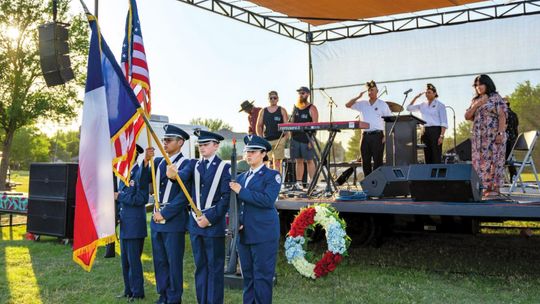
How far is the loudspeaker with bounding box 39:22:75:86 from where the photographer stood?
6.79 meters

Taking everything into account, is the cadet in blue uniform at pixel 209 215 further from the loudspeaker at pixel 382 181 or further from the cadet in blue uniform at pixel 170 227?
the loudspeaker at pixel 382 181

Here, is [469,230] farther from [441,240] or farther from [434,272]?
[441,240]

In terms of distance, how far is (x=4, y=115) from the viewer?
2100cm

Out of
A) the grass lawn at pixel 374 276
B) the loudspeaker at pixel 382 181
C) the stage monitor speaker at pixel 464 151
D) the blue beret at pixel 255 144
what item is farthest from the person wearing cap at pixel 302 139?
the stage monitor speaker at pixel 464 151

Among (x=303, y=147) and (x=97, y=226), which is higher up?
(x=303, y=147)

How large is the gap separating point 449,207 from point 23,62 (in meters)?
19.8

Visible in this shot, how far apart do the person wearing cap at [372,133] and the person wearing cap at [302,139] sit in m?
0.63

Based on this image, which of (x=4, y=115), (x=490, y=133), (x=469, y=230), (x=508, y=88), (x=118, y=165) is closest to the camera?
(x=118, y=165)

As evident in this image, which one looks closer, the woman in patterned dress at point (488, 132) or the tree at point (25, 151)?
the woman in patterned dress at point (488, 132)

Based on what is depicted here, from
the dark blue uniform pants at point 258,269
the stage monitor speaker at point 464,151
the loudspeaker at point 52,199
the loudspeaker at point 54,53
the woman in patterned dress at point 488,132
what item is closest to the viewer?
the dark blue uniform pants at point 258,269

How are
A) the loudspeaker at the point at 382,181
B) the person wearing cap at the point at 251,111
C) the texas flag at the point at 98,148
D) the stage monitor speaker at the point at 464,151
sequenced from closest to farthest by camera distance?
the texas flag at the point at 98,148, the loudspeaker at the point at 382,181, the person wearing cap at the point at 251,111, the stage monitor speaker at the point at 464,151

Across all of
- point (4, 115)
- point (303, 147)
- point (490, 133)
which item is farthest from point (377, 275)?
point (4, 115)

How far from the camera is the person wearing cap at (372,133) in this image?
769 cm

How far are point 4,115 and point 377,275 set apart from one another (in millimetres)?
19065
